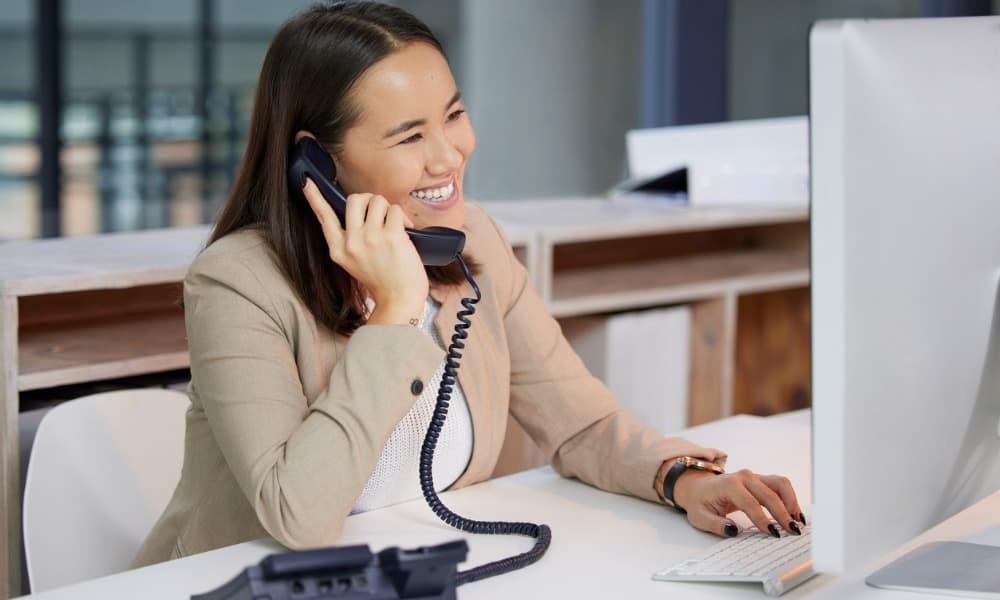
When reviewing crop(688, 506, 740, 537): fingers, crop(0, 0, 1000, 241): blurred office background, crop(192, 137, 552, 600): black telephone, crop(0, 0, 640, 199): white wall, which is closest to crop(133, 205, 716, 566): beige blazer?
crop(688, 506, 740, 537): fingers

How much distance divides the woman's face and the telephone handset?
3 cm

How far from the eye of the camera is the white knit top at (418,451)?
61.1 inches

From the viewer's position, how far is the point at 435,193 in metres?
1.58

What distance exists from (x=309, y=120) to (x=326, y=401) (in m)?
0.40

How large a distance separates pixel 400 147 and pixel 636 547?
565mm

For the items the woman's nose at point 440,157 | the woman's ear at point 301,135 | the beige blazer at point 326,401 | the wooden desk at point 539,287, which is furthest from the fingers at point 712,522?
the wooden desk at point 539,287

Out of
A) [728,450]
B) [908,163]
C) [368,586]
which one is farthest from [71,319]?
[908,163]

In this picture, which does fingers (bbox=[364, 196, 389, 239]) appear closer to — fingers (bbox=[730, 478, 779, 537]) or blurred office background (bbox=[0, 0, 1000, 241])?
fingers (bbox=[730, 478, 779, 537])

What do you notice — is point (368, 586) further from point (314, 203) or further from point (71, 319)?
point (71, 319)

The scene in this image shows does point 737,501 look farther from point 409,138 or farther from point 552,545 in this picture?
point 409,138

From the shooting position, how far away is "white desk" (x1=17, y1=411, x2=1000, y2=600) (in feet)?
4.05

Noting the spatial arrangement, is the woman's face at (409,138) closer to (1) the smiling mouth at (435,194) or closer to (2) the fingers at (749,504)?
(1) the smiling mouth at (435,194)

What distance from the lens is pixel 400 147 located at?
154 centimetres

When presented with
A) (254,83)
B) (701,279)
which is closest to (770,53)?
(254,83)
